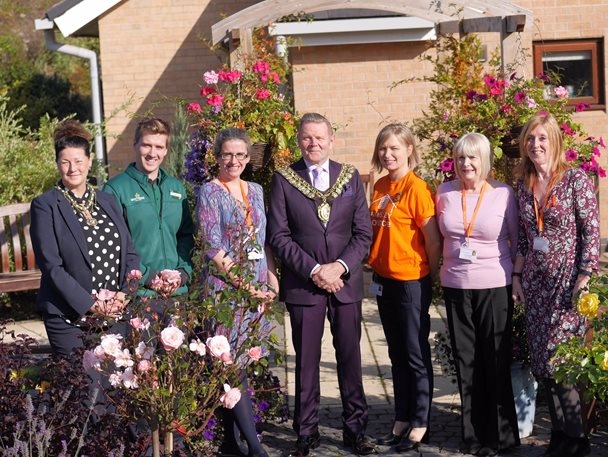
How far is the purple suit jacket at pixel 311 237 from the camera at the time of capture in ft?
18.4

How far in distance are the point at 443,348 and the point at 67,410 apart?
280 centimetres

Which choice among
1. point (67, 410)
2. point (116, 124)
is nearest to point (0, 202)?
point (116, 124)

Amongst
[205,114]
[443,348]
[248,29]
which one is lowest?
[443,348]

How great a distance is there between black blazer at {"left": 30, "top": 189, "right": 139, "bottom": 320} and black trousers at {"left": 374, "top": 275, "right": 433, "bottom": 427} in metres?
1.63

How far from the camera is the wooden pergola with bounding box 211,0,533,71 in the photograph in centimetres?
805

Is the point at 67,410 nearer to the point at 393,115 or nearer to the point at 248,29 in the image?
the point at 248,29

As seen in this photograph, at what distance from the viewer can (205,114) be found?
709 centimetres

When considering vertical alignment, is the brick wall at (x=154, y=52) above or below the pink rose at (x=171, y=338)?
above

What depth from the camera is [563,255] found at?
534cm

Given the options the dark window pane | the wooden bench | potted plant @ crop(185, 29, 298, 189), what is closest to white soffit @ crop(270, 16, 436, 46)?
the dark window pane

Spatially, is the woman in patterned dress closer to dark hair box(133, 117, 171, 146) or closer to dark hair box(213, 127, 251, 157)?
dark hair box(213, 127, 251, 157)

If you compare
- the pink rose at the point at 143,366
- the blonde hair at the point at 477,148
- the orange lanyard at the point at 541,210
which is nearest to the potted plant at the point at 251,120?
the blonde hair at the point at 477,148

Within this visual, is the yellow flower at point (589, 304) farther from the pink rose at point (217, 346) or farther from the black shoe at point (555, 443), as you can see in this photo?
the pink rose at point (217, 346)

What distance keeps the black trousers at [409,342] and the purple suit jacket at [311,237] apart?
24 cm
